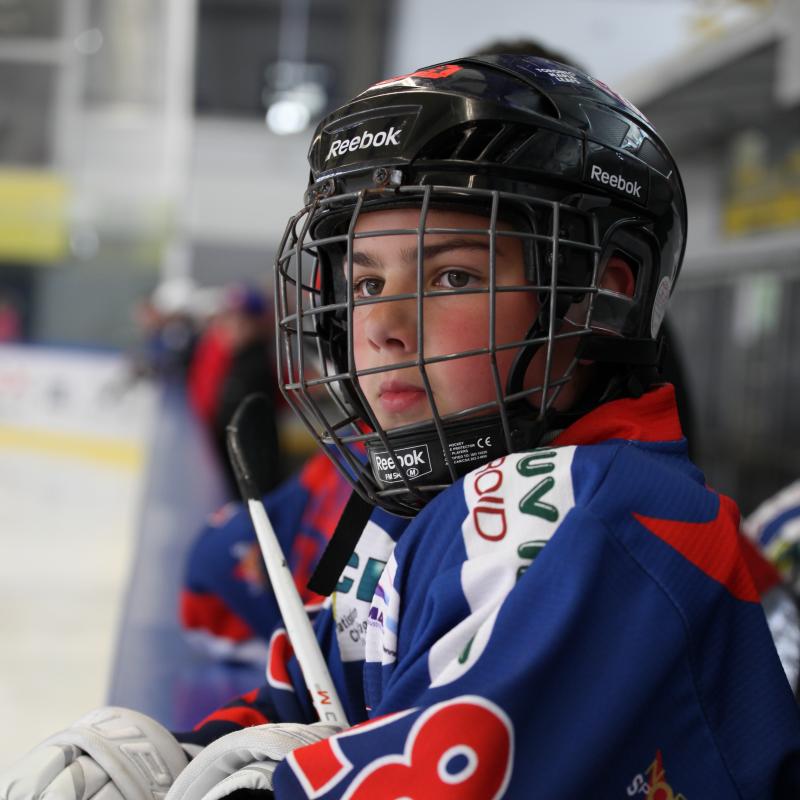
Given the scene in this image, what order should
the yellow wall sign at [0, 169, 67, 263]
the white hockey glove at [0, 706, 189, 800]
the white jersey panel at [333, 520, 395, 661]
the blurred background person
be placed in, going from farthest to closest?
the yellow wall sign at [0, 169, 67, 263] → the blurred background person → the white jersey panel at [333, 520, 395, 661] → the white hockey glove at [0, 706, 189, 800]

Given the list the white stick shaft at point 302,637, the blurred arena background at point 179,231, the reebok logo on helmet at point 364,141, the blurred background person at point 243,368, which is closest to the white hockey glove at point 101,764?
the white stick shaft at point 302,637

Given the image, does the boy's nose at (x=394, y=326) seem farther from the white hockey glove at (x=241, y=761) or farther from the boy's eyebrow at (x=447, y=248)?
the white hockey glove at (x=241, y=761)

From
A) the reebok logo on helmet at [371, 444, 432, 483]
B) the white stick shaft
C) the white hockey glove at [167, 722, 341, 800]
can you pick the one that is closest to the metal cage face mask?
the reebok logo on helmet at [371, 444, 432, 483]

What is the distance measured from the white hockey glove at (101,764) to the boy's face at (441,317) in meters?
0.34

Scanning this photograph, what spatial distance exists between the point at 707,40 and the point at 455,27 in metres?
5.37

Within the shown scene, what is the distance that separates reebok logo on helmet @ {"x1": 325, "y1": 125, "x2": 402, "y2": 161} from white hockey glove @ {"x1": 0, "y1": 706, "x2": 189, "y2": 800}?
1.72 feet

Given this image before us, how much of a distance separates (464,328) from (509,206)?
0.37ft

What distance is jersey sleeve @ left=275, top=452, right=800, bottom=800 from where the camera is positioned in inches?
26.8

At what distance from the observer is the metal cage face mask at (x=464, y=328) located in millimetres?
879

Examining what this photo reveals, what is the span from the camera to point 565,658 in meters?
0.69

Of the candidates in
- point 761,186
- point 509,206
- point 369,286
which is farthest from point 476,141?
point 761,186

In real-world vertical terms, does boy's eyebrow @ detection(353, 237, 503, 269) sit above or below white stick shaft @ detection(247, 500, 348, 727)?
above

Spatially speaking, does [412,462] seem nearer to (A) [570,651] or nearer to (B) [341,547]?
(B) [341,547]

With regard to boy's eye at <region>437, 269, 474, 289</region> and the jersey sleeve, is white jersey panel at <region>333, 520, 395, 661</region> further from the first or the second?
boy's eye at <region>437, 269, 474, 289</region>
